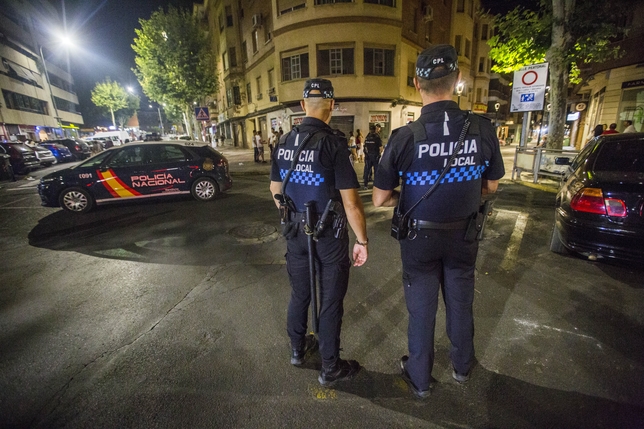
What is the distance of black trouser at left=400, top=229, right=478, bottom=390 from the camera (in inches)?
73.8

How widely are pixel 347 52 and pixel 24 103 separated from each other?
3723cm

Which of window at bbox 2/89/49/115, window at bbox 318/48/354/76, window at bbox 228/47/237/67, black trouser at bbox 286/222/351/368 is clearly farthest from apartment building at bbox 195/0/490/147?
window at bbox 2/89/49/115

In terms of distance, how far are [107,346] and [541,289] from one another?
4506 millimetres

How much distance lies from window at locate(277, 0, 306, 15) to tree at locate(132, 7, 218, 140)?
7.77 meters

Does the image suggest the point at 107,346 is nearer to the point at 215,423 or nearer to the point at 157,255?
the point at 215,423

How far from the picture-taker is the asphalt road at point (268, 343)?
1954mm

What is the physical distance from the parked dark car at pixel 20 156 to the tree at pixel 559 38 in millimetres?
22014

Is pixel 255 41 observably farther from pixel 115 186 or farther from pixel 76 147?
pixel 115 186

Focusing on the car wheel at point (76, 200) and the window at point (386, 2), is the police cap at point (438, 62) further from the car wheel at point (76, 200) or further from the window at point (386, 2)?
the window at point (386, 2)

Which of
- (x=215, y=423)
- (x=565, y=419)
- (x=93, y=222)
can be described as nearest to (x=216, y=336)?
(x=215, y=423)

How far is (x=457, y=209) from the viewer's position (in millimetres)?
1852

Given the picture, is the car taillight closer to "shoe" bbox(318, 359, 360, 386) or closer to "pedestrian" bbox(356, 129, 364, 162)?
"shoe" bbox(318, 359, 360, 386)

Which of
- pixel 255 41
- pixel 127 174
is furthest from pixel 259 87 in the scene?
pixel 127 174

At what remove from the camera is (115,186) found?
283 inches
